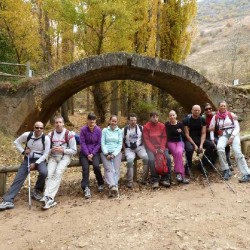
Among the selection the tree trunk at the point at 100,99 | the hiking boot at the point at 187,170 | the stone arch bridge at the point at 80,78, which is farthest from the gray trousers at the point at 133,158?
the tree trunk at the point at 100,99

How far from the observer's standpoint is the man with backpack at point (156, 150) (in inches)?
234

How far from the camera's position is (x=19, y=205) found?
5379 mm

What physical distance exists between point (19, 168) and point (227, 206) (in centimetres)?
356

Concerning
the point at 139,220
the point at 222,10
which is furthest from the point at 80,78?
the point at 222,10

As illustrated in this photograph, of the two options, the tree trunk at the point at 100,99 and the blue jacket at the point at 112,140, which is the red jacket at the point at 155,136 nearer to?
the blue jacket at the point at 112,140

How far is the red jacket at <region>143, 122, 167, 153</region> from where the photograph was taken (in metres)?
6.20

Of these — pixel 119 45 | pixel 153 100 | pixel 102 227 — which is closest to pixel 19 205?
pixel 102 227

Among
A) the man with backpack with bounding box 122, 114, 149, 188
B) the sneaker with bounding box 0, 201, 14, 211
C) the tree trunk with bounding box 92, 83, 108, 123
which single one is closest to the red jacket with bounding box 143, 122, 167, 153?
the man with backpack with bounding box 122, 114, 149, 188

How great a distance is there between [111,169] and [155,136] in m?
1.10

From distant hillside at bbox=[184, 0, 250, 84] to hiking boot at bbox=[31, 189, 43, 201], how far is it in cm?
1325

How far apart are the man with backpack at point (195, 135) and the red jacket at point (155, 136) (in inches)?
19.3

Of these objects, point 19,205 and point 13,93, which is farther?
point 13,93

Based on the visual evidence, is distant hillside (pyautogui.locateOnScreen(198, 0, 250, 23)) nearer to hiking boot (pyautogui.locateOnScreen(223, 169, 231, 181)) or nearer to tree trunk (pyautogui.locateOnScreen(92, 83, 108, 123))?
tree trunk (pyautogui.locateOnScreen(92, 83, 108, 123))

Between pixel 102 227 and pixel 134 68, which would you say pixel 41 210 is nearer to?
pixel 102 227
